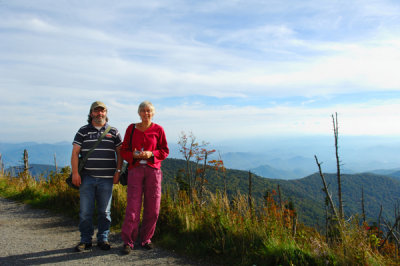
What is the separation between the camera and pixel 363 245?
315 cm

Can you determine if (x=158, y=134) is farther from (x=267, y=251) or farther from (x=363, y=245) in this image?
(x=363, y=245)

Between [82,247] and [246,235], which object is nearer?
[246,235]

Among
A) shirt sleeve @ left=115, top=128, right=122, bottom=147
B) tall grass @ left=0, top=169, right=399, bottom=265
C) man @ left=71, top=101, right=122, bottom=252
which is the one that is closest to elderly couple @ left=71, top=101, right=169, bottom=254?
man @ left=71, top=101, right=122, bottom=252

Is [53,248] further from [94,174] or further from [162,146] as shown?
[162,146]

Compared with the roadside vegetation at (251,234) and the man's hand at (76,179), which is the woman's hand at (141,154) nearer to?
the man's hand at (76,179)

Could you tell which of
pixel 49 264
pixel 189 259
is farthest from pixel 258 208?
pixel 49 264

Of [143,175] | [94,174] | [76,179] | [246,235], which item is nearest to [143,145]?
[143,175]

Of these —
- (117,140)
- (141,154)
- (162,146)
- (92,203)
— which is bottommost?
(92,203)

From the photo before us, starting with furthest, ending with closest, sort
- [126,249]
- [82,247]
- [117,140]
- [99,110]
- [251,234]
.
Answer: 1. [117,140]
2. [99,110]
3. [82,247]
4. [126,249]
5. [251,234]

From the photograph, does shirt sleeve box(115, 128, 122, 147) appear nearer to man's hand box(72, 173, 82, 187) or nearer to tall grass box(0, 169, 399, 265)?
man's hand box(72, 173, 82, 187)

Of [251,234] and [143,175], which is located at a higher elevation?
[143,175]

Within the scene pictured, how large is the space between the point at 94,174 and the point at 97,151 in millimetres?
342

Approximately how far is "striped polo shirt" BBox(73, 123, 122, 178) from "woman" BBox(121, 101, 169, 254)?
26cm

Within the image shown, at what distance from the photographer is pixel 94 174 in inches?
165
